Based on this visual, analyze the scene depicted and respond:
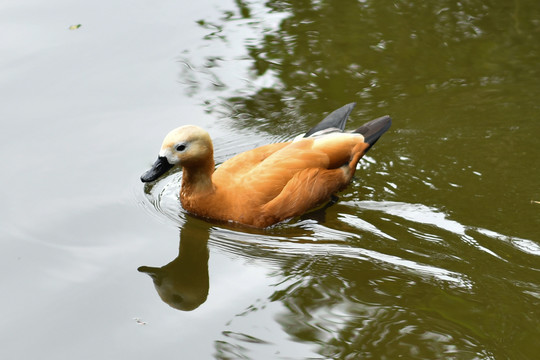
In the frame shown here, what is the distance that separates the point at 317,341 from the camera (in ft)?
16.6

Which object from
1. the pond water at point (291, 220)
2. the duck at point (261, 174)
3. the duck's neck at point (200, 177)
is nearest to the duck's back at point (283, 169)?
the duck at point (261, 174)

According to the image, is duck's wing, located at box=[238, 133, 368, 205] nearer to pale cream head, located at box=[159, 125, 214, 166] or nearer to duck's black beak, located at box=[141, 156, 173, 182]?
pale cream head, located at box=[159, 125, 214, 166]

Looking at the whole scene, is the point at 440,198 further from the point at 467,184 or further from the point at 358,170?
the point at 358,170

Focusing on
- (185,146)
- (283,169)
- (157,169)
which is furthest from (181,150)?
(283,169)

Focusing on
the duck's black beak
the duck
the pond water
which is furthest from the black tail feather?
the duck's black beak

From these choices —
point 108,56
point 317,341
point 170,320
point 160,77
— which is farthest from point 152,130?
point 317,341

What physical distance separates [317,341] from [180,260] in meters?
1.50

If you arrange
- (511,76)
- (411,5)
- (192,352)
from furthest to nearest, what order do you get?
1. (411,5)
2. (511,76)
3. (192,352)

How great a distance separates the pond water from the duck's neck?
0.28 m

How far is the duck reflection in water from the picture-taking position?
5586mm

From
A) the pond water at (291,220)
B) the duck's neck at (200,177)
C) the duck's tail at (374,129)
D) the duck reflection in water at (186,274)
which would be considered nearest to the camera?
the pond water at (291,220)

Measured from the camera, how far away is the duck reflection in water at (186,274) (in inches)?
220

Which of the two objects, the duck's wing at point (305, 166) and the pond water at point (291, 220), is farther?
the duck's wing at point (305, 166)

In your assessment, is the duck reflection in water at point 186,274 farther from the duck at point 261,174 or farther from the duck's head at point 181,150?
the duck's head at point 181,150
